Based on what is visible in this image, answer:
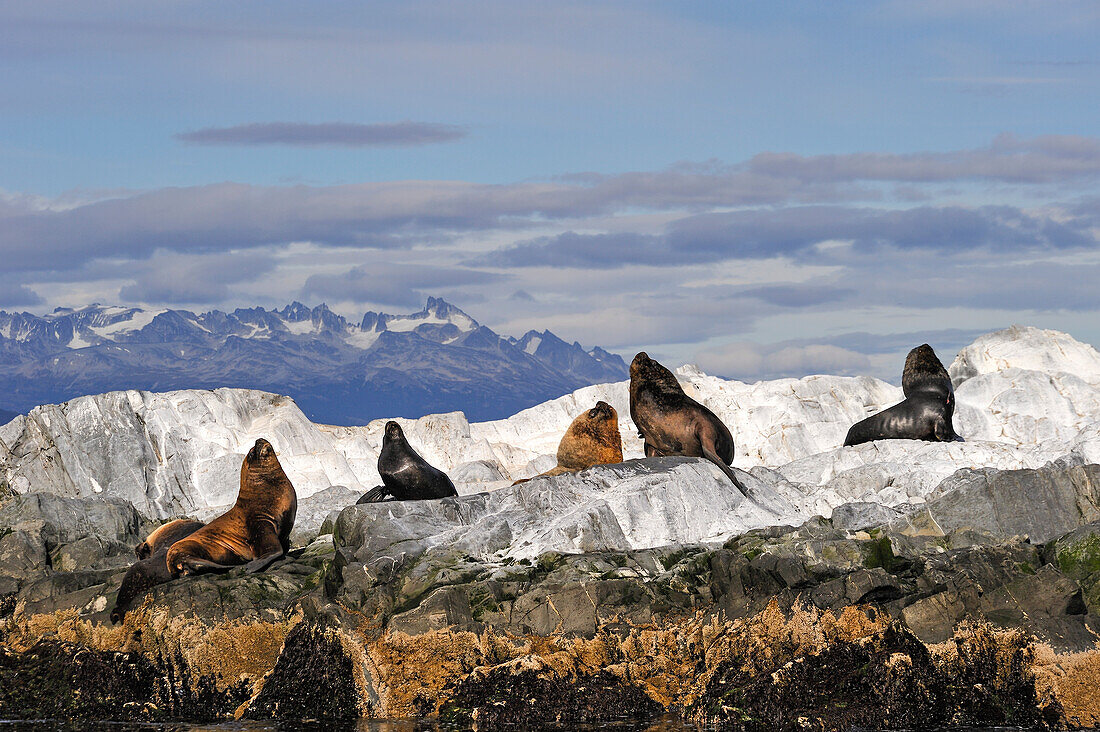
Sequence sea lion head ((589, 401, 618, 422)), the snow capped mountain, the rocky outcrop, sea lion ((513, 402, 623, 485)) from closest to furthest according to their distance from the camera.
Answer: the rocky outcrop → the snow capped mountain → sea lion ((513, 402, 623, 485)) → sea lion head ((589, 401, 618, 422))

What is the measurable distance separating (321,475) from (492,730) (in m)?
18.8

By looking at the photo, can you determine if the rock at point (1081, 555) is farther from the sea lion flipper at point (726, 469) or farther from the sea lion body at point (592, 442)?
the sea lion body at point (592, 442)

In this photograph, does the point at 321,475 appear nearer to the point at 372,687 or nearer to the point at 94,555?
the point at 94,555

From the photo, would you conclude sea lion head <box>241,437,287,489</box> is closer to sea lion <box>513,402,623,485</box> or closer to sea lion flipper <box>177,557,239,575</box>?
sea lion flipper <box>177,557,239,575</box>

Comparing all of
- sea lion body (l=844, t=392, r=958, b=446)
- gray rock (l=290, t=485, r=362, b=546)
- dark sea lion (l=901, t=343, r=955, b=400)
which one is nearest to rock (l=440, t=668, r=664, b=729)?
gray rock (l=290, t=485, r=362, b=546)

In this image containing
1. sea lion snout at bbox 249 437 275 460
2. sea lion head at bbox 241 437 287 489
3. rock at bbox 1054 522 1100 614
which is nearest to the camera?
rock at bbox 1054 522 1100 614

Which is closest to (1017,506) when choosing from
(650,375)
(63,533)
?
(650,375)

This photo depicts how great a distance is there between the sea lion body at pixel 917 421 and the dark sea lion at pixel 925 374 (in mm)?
231

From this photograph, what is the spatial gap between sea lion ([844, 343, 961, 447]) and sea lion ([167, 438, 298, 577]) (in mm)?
12176

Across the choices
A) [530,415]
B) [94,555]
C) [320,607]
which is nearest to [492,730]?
[320,607]

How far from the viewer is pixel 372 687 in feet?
53.3

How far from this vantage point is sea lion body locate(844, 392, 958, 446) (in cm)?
2692

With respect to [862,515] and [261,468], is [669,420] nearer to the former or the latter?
[862,515]

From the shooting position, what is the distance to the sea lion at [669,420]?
23578 millimetres
